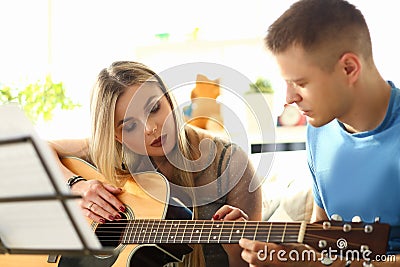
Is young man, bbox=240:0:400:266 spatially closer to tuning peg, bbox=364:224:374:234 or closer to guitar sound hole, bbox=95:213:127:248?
tuning peg, bbox=364:224:374:234

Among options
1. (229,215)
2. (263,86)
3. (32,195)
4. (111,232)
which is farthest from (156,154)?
(263,86)

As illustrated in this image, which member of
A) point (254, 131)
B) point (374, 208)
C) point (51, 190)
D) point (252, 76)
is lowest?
point (254, 131)

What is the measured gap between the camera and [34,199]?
1.17 m

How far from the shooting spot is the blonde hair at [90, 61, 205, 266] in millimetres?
2049

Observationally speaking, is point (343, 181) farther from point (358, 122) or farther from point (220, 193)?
point (220, 193)

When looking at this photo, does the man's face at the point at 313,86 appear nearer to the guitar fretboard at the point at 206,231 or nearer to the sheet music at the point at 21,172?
the guitar fretboard at the point at 206,231

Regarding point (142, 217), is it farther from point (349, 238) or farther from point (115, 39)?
point (115, 39)

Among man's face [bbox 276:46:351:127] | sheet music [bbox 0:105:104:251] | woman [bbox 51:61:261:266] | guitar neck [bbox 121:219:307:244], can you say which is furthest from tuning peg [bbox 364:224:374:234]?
woman [bbox 51:61:261:266]

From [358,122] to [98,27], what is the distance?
3.04 m

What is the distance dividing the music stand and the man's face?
1.99 feet

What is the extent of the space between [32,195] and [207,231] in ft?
2.07

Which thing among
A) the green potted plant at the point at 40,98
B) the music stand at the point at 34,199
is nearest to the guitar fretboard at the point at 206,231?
the music stand at the point at 34,199

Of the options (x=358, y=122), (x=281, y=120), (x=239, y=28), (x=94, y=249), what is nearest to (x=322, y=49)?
(x=358, y=122)

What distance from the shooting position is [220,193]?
210cm
